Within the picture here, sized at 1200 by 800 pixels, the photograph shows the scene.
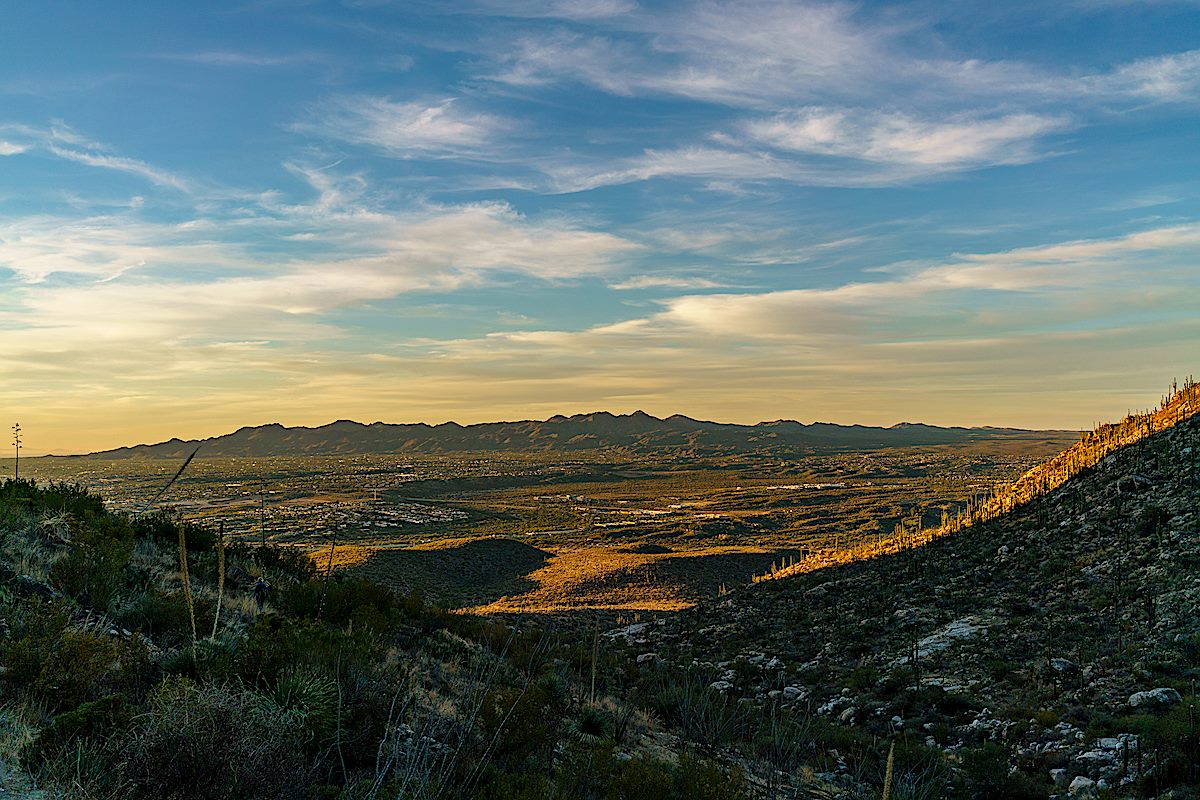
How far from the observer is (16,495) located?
1441 cm

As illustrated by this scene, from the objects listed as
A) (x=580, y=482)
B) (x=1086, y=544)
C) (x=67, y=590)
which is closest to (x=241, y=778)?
(x=67, y=590)

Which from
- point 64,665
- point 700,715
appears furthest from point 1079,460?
point 64,665

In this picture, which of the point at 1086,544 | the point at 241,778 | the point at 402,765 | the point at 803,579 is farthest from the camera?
the point at 803,579

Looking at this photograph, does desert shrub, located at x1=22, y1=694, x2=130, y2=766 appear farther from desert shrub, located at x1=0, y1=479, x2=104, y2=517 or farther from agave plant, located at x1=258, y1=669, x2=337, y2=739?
desert shrub, located at x1=0, y1=479, x2=104, y2=517

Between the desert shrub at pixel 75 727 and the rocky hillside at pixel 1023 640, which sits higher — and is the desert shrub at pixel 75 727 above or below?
above

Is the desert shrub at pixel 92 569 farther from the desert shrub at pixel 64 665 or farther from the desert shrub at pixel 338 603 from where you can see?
the desert shrub at pixel 338 603

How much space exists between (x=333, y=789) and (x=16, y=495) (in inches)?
529

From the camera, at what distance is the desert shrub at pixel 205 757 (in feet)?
15.3

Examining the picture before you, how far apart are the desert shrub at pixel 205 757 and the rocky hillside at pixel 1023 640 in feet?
30.8

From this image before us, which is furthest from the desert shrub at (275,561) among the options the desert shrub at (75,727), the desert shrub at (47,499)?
the desert shrub at (75,727)

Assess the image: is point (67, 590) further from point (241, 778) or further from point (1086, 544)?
point (1086, 544)

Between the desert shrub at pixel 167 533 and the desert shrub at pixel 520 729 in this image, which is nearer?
the desert shrub at pixel 520 729

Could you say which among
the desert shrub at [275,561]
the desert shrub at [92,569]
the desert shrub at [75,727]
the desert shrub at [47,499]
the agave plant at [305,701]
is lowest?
the desert shrub at [275,561]

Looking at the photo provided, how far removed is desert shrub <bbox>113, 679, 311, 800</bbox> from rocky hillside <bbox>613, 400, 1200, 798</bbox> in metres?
9.39
